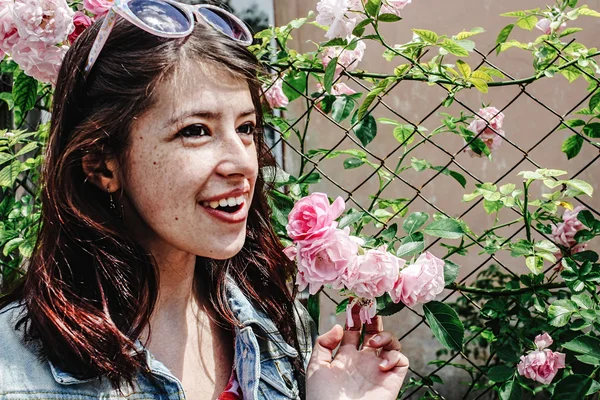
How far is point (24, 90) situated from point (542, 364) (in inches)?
58.3

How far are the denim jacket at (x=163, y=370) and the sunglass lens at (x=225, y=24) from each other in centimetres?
53

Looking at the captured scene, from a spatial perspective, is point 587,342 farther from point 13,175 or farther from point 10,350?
point 13,175

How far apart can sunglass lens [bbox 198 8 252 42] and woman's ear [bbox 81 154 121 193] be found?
32 cm

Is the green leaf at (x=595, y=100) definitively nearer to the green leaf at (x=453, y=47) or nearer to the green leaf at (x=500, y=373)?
the green leaf at (x=453, y=47)

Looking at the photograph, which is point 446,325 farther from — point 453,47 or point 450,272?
point 453,47

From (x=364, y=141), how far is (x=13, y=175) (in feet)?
3.02

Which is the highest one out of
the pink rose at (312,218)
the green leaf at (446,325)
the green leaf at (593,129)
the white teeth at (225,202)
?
the white teeth at (225,202)

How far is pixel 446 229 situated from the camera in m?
1.64

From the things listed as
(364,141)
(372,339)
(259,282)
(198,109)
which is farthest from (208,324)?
(364,141)

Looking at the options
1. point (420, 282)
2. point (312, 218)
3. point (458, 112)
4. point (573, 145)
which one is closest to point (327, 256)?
point (312, 218)

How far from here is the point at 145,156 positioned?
1351 mm

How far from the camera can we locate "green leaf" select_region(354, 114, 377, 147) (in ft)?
6.37

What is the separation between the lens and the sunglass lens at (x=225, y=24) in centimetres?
146

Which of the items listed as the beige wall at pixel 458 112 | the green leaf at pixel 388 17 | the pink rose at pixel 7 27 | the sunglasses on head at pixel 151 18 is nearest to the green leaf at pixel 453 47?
the green leaf at pixel 388 17
